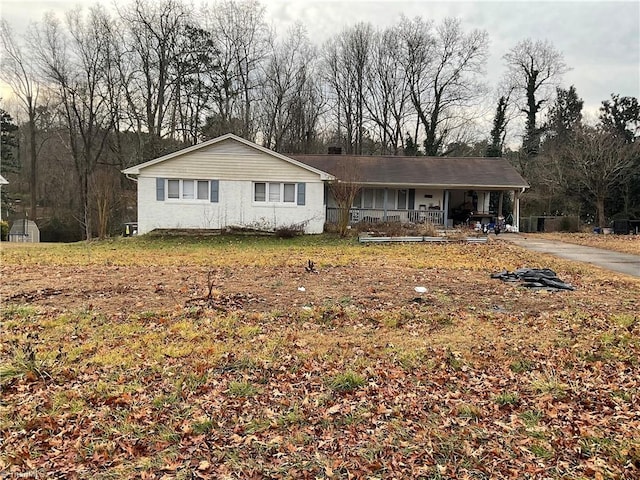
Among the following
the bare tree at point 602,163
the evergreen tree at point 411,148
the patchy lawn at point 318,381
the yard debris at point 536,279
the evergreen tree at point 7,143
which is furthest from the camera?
the evergreen tree at point 411,148

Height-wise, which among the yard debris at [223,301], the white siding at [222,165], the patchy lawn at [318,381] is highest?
the white siding at [222,165]

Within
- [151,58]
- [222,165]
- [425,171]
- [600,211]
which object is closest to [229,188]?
[222,165]

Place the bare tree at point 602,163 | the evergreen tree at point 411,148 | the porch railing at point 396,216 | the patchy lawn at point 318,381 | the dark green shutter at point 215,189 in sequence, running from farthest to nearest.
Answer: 1. the evergreen tree at point 411,148
2. the bare tree at point 602,163
3. the porch railing at point 396,216
4. the dark green shutter at point 215,189
5. the patchy lawn at point 318,381

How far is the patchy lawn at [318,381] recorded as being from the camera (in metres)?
3.16

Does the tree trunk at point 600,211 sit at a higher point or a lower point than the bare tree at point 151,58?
lower

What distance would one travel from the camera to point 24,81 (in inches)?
1132

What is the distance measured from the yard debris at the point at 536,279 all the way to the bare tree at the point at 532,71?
104ft

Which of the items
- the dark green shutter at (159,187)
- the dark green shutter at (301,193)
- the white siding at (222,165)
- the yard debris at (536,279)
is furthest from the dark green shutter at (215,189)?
the yard debris at (536,279)

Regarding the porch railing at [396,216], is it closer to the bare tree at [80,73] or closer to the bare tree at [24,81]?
the bare tree at [80,73]

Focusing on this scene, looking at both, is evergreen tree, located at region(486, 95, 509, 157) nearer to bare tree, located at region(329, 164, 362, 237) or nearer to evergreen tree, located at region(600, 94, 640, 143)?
evergreen tree, located at region(600, 94, 640, 143)

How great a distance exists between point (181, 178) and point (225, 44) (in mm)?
19083

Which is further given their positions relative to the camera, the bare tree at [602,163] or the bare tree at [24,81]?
the bare tree at [24,81]

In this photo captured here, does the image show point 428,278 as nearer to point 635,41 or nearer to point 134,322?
point 134,322

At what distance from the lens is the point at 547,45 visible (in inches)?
1485
